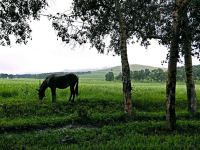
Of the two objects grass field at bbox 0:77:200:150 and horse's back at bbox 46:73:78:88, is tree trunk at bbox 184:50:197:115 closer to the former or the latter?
grass field at bbox 0:77:200:150

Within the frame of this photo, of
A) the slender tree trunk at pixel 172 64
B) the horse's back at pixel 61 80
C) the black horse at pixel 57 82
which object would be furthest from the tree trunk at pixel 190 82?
the horse's back at pixel 61 80

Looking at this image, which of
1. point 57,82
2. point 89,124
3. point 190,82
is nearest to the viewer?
point 89,124

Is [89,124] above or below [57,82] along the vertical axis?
below

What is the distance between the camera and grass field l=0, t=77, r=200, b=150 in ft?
66.2

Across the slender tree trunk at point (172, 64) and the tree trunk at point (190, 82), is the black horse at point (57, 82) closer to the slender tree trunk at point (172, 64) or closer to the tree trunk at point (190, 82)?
the tree trunk at point (190, 82)

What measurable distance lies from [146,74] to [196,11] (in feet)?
516

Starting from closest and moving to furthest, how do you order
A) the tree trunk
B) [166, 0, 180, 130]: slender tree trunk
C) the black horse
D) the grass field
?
the grass field < [166, 0, 180, 130]: slender tree trunk < the tree trunk < the black horse

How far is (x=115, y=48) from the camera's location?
3972 centimetres

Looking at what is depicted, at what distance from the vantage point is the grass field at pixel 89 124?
20172 millimetres

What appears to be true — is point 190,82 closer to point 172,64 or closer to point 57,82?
point 172,64

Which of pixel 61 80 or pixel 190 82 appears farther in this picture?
pixel 61 80

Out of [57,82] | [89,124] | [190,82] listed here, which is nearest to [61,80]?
[57,82]

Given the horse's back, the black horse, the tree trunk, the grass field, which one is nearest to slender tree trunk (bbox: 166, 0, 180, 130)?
the grass field

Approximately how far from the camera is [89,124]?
2980 cm
